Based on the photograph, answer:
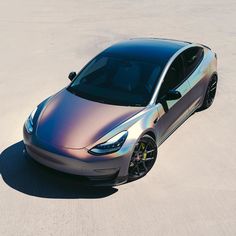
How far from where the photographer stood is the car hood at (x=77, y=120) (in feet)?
16.6

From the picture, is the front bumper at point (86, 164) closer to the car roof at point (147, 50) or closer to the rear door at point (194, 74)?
the car roof at point (147, 50)

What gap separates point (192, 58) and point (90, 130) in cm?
275

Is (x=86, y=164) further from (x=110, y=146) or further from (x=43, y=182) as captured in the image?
(x=43, y=182)

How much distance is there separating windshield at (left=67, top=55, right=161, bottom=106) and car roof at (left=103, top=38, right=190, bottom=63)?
0.43ft

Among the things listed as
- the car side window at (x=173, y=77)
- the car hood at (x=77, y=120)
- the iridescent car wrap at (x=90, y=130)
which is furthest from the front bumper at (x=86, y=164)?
the car side window at (x=173, y=77)

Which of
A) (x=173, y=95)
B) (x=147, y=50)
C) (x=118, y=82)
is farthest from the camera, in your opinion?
(x=147, y=50)

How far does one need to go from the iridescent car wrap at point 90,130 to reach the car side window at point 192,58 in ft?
1.54

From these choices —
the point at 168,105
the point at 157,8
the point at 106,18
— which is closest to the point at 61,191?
the point at 168,105

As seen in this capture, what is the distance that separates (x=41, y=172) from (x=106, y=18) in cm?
1125

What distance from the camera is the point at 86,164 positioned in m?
4.86

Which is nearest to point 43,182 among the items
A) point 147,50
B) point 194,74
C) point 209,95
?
point 147,50

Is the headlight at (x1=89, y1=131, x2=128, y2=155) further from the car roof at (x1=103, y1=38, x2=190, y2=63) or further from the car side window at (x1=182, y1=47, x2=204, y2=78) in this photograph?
the car side window at (x1=182, y1=47, x2=204, y2=78)

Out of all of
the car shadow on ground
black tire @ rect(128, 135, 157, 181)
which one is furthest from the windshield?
the car shadow on ground

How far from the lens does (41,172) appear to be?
18.3 ft
